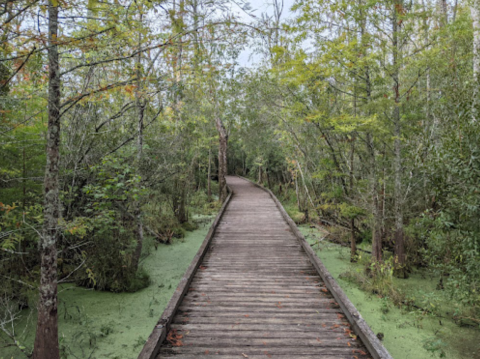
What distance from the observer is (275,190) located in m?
22.7

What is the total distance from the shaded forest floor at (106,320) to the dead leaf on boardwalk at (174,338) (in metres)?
0.93

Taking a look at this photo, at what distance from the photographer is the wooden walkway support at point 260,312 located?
3412 mm

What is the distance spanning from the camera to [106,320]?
507 centimetres

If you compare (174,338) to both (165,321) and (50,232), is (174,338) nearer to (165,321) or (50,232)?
(165,321)

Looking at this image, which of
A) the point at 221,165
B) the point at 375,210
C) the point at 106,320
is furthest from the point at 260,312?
the point at 221,165

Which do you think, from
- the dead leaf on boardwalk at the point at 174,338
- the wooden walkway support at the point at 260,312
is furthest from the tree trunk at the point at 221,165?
the dead leaf on boardwalk at the point at 174,338

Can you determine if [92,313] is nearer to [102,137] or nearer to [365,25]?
[102,137]

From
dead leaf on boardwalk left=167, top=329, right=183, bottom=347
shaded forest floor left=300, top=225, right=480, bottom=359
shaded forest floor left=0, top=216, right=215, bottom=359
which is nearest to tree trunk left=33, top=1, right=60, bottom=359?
shaded forest floor left=0, top=216, right=215, bottom=359

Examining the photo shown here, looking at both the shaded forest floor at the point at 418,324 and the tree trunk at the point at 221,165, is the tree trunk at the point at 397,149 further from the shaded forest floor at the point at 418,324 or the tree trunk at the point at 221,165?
the tree trunk at the point at 221,165

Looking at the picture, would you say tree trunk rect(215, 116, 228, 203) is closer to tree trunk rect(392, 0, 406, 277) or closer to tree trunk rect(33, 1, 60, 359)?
tree trunk rect(392, 0, 406, 277)

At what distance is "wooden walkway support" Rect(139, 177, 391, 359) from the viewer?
11.2 feet

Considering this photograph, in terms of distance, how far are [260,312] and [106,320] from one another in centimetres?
273

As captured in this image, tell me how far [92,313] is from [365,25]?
328 inches

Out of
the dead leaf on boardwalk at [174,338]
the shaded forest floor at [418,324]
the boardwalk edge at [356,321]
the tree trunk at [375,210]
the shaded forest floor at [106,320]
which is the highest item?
the tree trunk at [375,210]
